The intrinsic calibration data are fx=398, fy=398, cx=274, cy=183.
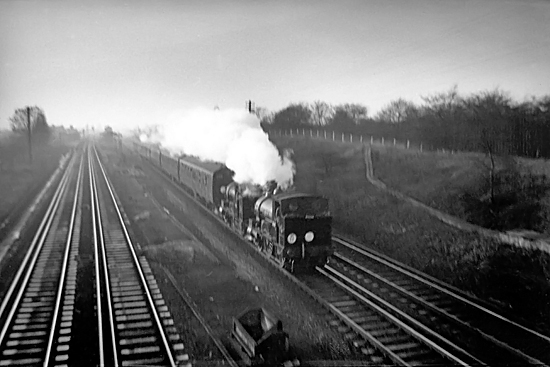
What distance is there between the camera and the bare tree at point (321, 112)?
7.24 m

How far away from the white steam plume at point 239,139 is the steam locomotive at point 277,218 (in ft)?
1.10

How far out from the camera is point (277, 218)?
6.75m

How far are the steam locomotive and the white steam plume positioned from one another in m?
0.34

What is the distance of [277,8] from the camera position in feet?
20.0

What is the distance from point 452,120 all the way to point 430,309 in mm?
3516

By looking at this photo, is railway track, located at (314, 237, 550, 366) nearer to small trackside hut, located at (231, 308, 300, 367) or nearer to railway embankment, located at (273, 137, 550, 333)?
railway embankment, located at (273, 137, 550, 333)

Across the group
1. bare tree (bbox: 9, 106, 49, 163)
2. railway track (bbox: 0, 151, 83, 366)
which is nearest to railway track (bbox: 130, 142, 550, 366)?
railway track (bbox: 0, 151, 83, 366)

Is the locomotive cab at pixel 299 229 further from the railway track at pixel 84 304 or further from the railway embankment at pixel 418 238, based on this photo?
the railway track at pixel 84 304

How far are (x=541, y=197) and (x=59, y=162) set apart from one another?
35.7 feet

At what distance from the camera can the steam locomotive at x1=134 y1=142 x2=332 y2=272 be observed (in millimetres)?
6625

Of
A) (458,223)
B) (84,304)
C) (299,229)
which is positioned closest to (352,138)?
(458,223)

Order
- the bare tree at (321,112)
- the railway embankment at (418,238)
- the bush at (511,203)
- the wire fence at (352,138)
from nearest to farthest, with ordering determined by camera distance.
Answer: the railway embankment at (418,238) → the bush at (511,203) → the bare tree at (321,112) → the wire fence at (352,138)

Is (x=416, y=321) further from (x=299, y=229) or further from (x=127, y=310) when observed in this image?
(x=127, y=310)

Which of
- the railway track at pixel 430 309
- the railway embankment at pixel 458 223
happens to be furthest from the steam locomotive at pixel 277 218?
the railway embankment at pixel 458 223
